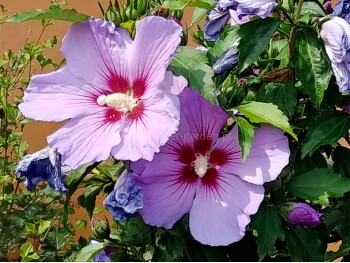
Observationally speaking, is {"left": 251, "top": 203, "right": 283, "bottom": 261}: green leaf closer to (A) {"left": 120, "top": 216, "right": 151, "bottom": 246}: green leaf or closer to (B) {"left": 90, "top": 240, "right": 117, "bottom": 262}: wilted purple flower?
(A) {"left": 120, "top": 216, "right": 151, "bottom": 246}: green leaf

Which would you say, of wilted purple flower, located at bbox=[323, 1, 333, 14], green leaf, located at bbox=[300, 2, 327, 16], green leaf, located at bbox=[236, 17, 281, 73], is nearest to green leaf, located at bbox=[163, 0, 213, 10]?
green leaf, located at bbox=[236, 17, 281, 73]

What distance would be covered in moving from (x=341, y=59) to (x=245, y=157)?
0.75ft

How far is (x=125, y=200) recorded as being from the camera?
39.5 inches

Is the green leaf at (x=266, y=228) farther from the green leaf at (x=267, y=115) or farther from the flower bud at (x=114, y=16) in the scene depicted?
the flower bud at (x=114, y=16)

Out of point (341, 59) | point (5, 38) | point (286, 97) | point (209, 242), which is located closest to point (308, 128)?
point (286, 97)

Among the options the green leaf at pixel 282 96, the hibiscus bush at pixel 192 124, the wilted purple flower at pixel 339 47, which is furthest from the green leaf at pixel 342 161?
the wilted purple flower at pixel 339 47

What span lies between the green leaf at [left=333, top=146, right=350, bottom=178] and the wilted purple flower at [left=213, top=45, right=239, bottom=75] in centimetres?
35

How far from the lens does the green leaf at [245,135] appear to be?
3.30 ft

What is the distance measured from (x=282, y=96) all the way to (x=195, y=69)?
0.21 meters

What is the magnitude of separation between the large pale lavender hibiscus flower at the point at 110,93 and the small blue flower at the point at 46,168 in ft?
0.24

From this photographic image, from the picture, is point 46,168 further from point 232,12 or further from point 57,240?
point 57,240

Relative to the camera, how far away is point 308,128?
1198mm

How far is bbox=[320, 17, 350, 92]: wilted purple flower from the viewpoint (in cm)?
105

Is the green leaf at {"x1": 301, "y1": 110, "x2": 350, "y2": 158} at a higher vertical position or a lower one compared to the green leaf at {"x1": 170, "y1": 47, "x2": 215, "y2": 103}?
lower
